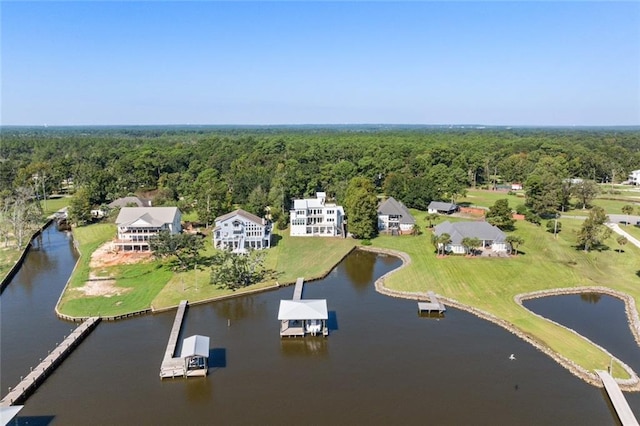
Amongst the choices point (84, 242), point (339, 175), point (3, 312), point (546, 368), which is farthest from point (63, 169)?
point (546, 368)

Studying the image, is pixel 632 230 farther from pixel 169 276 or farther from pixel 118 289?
pixel 118 289

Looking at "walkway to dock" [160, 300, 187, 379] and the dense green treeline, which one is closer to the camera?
"walkway to dock" [160, 300, 187, 379]

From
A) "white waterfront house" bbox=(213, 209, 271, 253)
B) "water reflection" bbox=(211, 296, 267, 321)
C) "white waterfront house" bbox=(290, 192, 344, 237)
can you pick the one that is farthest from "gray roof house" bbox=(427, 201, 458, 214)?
→ "water reflection" bbox=(211, 296, 267, 321)

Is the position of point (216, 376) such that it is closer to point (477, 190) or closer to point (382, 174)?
point (382, 174)

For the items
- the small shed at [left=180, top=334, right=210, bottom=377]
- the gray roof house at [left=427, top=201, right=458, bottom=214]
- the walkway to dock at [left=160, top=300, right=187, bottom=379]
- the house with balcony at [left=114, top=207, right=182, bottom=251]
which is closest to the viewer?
the walkway to dock at [left=160, top=300, right=187, bottom=379]

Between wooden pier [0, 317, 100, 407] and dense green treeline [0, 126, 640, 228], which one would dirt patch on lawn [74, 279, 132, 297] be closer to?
wooden pier [0, 317, 100, 407]

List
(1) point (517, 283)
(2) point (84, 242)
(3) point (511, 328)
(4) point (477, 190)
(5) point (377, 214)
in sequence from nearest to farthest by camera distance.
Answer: (3) point (511, 328), (1) point (517, 283), (2) point (84, 242), (5) point (377, 214), (4) point (477, 190)

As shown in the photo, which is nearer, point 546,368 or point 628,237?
point 546,368
